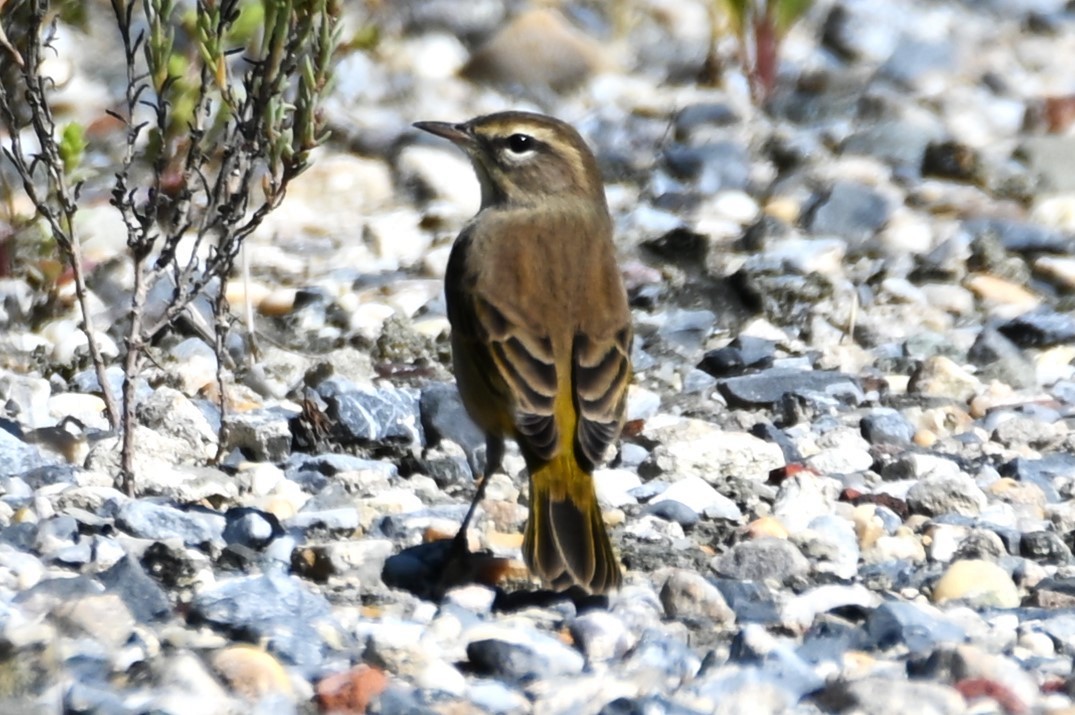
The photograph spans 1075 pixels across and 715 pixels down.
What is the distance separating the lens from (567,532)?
5.18 metres

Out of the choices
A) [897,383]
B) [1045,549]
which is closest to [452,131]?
[897,383]

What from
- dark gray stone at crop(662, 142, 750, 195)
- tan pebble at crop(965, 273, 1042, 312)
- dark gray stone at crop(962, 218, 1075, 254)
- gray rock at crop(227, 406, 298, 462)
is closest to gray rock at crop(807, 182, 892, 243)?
dark gray stone at crop(962, 218, 1075, 254)

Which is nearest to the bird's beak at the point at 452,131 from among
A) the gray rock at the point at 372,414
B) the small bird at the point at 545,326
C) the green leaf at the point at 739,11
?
the small bird at the point at 545,326

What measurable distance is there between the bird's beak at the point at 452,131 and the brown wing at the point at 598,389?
1.17 m

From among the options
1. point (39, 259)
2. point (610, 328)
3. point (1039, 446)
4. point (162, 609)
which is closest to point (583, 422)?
point (610, 328)

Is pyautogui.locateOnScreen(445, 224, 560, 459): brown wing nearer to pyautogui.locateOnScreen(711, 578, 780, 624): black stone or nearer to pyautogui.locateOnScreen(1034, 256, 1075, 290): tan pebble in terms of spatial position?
pyautogui.locateOnScreen(711, 578, 780, 624): black stone

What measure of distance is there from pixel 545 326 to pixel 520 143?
4.02 feet

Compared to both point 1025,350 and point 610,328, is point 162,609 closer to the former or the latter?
point 610,328

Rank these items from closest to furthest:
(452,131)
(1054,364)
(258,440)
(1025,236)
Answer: (258,440) < (452,131) < (1054,364) < (1025,236)

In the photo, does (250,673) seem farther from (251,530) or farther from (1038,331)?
(1038,331)

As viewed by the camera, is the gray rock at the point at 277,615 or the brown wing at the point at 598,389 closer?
the gray rock at the point at 277,615

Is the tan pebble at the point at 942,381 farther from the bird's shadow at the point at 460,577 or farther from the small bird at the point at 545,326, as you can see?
the bird's shadow at the point at 460,577

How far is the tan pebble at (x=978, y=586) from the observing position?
17.0 ft

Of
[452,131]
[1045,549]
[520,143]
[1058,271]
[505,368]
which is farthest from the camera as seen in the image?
[1058,271]
